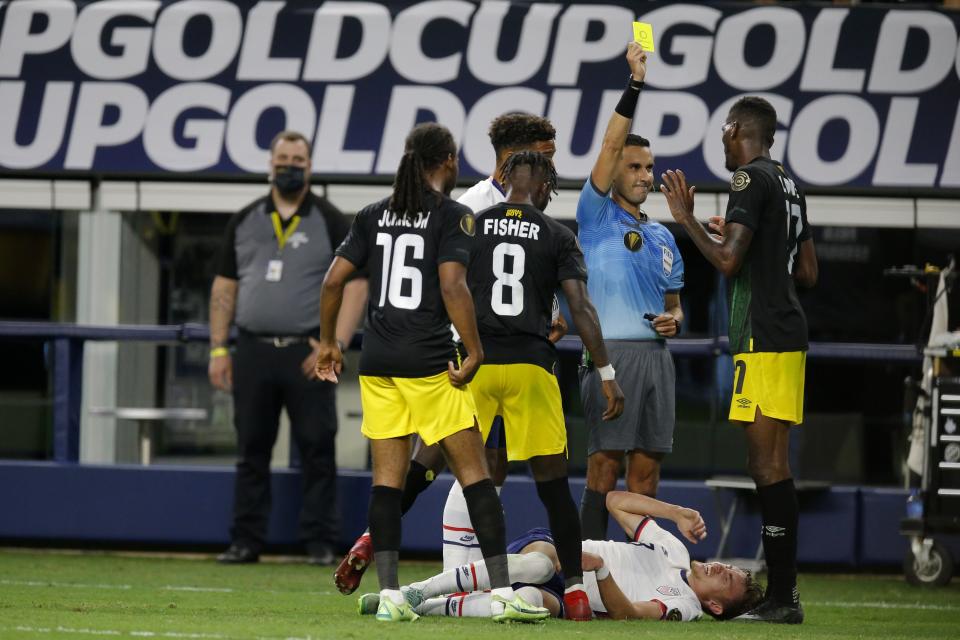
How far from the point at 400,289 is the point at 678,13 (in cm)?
581

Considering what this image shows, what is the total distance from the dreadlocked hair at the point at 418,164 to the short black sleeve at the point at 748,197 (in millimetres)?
1290

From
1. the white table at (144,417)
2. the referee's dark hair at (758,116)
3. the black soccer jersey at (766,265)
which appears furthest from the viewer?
the white table at (144,417)

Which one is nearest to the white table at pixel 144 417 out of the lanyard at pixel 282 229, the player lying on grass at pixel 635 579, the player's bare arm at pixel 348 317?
the player's bare arm at pixel 348 317

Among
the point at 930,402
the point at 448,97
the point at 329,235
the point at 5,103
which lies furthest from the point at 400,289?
the point at 5,103

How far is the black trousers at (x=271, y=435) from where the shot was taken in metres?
9.51

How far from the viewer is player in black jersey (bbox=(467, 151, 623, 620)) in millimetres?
6410

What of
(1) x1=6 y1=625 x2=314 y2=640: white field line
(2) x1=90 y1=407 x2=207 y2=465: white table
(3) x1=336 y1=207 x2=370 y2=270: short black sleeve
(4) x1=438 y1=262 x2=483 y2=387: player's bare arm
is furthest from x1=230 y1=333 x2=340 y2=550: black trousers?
(1) x1=6 y1=625 x2=314 y2=640: white field line

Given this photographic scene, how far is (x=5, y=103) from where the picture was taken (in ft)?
38.0

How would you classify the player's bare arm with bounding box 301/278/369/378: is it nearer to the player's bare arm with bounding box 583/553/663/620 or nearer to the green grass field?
the green grass field

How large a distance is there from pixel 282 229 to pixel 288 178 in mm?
321

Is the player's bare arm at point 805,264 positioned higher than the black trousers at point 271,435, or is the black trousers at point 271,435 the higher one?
the player's bare arm at point 805,264

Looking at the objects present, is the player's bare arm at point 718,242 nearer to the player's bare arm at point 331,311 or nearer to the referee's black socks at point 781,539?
the referee's black socks at point 781,539

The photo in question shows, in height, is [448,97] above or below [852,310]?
above

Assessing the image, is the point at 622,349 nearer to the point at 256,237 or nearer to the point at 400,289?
the point at 400,289
